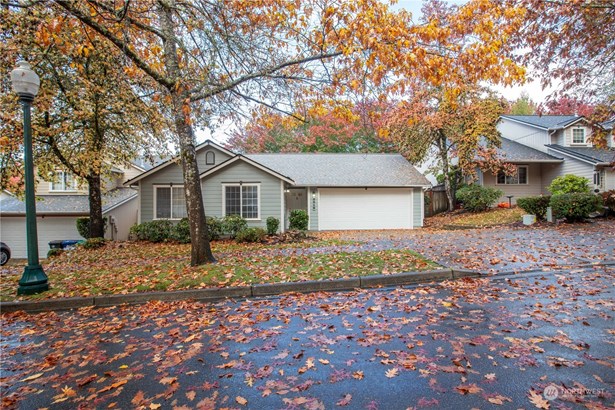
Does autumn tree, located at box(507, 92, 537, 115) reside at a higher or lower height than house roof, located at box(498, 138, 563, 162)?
higher

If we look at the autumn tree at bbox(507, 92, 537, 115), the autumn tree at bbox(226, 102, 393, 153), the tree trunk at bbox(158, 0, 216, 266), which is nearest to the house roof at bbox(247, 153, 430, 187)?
the autumn tree at bbox(226, 102, 393, 153)

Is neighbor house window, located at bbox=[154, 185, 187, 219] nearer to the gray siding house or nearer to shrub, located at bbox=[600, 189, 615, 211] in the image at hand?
the gray siding house

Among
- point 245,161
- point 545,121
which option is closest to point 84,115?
point 245,161

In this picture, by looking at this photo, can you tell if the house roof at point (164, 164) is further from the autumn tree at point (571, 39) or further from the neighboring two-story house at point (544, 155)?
the neighboring two-story house at point (544, 155)

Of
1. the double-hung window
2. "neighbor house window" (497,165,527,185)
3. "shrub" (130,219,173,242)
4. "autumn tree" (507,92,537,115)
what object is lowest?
"shrub" (130,219,173,242)

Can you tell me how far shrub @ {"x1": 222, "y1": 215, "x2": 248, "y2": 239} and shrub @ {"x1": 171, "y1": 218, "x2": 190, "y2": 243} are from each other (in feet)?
5.16

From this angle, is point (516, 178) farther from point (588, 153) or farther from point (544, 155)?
point (588, 153)

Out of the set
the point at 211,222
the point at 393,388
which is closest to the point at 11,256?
the point at 211,222

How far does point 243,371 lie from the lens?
316 cm

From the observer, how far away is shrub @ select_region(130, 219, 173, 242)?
14.7 m

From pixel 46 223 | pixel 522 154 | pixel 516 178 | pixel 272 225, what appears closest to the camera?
pixel 272 225

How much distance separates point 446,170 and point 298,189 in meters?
10.8

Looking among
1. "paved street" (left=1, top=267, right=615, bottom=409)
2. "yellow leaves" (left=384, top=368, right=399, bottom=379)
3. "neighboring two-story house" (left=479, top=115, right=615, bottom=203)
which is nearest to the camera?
"paved street" (left=1, top=267, right=615, bottom=409)

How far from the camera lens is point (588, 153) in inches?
822
